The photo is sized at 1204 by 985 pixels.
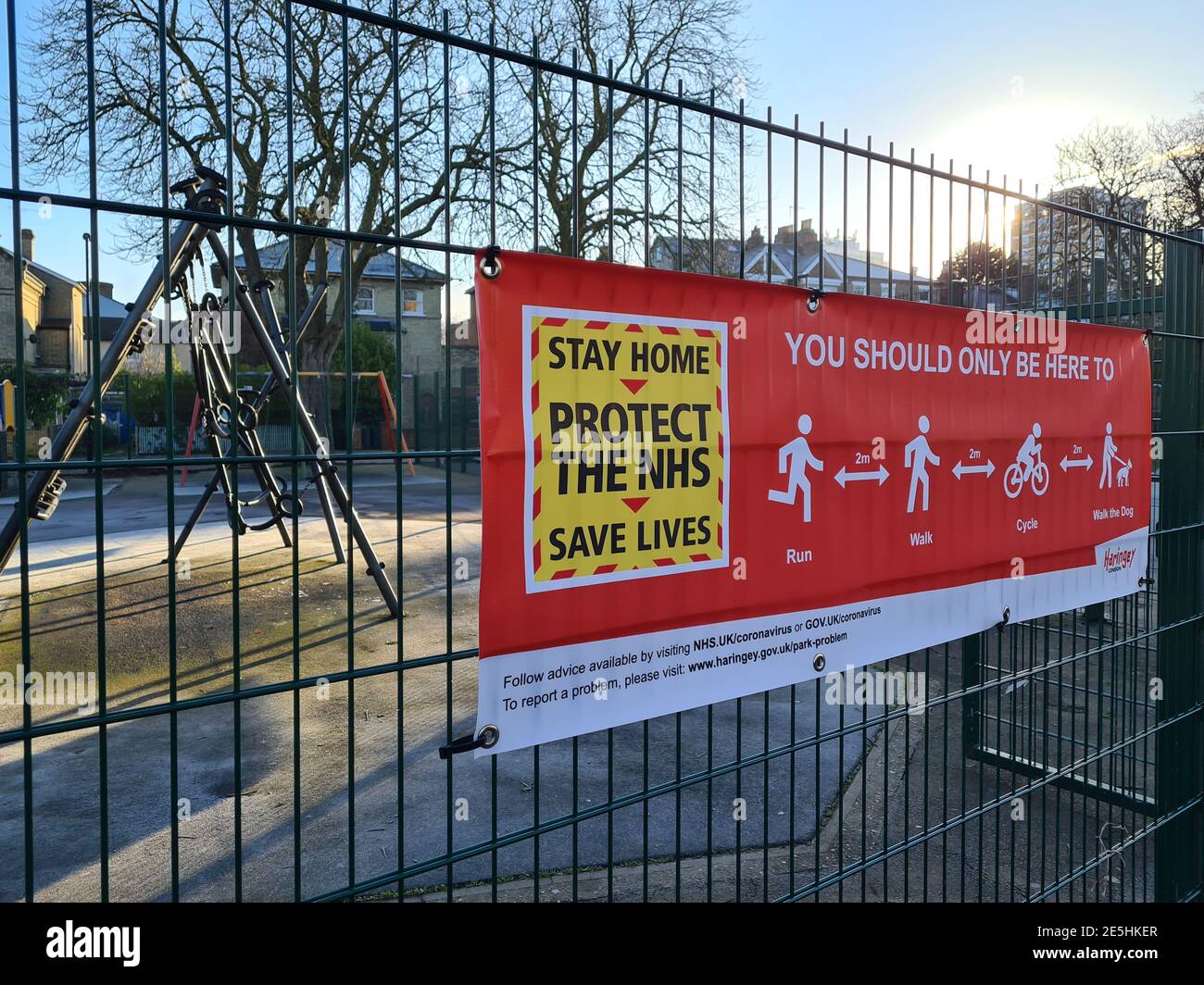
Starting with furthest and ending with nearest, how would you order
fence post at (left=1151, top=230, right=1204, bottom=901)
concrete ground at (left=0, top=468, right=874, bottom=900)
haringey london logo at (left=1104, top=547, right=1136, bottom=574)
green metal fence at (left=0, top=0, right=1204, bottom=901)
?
fence post at (left=1151, top=230, right=1204, bottom=901) → concrete ground at (left=0, top=468, right=874, bottom=900) → haringey london logo at (left=1104, top=547, right=1136, bottom=574) → green metal fence at (left=0, top=0, right=1204, bottom=901)

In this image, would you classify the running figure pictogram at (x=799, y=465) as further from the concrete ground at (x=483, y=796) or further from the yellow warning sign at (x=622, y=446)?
the concrete ground at (x=483, y=796)

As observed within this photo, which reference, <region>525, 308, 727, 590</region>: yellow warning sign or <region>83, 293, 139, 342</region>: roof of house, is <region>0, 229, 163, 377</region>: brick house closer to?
<region>83, 293, 139, 342</region>: roof of house

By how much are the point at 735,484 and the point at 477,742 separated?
844 mm

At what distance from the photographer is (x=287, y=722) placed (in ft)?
19.5

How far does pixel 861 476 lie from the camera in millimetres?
2639

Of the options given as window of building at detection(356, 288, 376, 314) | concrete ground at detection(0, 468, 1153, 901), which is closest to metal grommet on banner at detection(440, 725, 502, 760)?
concrete ground at detection(0, 468, 1153, 901)

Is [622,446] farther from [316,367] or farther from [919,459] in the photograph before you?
[316,367]

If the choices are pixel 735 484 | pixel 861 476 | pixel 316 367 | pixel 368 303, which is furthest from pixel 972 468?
pixel 368 303

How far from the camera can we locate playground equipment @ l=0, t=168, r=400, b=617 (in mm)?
2025

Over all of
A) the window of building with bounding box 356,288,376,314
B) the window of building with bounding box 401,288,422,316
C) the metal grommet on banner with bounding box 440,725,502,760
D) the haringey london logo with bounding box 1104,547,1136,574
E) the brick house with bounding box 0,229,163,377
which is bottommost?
the metal grommet on banner with bounding box 440,725,502,760

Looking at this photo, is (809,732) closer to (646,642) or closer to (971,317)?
(971,317)

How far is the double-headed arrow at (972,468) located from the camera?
293cm

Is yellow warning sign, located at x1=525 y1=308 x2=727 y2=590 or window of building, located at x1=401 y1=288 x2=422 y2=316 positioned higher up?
window of building, located at x1=401 y1=288 x2=422 y2=316
